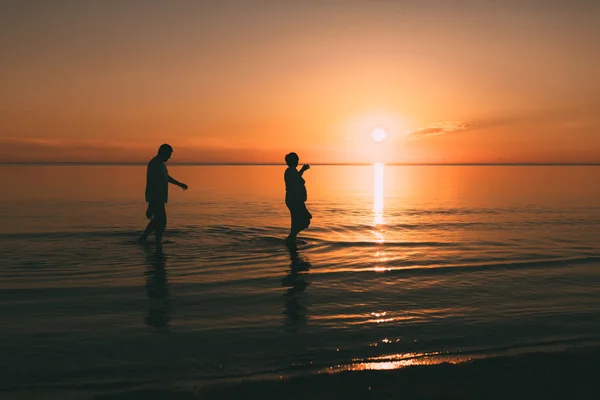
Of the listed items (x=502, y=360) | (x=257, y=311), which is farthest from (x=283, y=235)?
(x=502, y=360)

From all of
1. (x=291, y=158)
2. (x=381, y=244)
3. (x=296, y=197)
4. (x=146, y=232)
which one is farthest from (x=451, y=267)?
(x=146, y=232)

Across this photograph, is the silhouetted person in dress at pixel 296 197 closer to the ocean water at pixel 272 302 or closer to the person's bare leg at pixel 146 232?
the ocean water at pixel 272 302

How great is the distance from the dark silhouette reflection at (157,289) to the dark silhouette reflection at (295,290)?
5.91 feet

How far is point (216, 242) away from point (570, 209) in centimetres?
2150

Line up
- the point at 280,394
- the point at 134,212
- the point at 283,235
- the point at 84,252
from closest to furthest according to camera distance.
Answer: the point at 280,394, the point at 84,252, the point at 283,235, the point at 134,212

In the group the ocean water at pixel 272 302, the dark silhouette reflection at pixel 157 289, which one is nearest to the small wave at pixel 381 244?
the ocean water at pixel 272 302

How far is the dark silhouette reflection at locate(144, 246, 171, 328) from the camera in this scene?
23.6 ft

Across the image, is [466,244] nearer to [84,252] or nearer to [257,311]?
[257,311]

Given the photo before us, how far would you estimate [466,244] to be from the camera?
49.1 ft

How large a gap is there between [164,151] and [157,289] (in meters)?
5.24

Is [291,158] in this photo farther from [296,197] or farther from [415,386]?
[415,386]

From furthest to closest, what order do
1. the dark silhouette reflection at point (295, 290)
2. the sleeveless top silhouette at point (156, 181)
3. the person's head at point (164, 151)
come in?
the sleeveless top silhouette at point (156, 181) < the person's head at point (164, 151) < the dark silhouette reflection at point (295, 290)

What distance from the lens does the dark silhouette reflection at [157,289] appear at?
719 cm

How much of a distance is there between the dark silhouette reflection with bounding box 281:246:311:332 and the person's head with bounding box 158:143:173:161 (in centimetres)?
432
